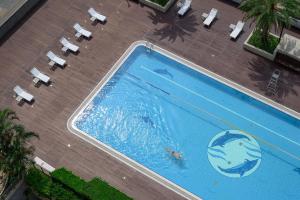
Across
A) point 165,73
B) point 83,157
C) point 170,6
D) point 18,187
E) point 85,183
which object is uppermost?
point 170,6

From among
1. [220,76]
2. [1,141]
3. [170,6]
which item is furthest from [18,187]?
[170,6]

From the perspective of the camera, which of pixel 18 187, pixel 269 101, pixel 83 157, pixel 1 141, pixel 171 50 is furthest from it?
pixel 171 50

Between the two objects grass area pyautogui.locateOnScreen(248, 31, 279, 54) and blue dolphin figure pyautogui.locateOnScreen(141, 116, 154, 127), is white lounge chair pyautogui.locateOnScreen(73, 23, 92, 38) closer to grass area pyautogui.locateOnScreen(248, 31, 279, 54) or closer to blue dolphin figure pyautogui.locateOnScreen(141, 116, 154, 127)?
blue dolphin figure pyautogui.locateOnScreen(141, 116, 154, 127)

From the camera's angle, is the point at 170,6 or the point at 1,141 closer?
the point at 1,141

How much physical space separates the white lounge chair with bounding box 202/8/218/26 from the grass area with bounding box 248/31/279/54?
3647 mm

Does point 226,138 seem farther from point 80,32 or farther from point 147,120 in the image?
point 80,32

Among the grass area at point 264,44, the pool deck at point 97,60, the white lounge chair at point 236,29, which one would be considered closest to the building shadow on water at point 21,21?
the pool deck at point 97,60

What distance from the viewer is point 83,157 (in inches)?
1352

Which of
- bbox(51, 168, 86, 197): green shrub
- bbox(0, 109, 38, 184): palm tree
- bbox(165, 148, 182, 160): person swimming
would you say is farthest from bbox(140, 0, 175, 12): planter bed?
bbox(0, 109, 38, 184): palm tree

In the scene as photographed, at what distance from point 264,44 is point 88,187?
707 inches

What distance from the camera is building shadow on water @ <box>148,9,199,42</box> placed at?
133 feet

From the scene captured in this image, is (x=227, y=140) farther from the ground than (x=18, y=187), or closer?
farther from the ground

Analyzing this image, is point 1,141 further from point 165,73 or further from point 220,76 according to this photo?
point 220,76

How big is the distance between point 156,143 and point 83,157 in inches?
205
